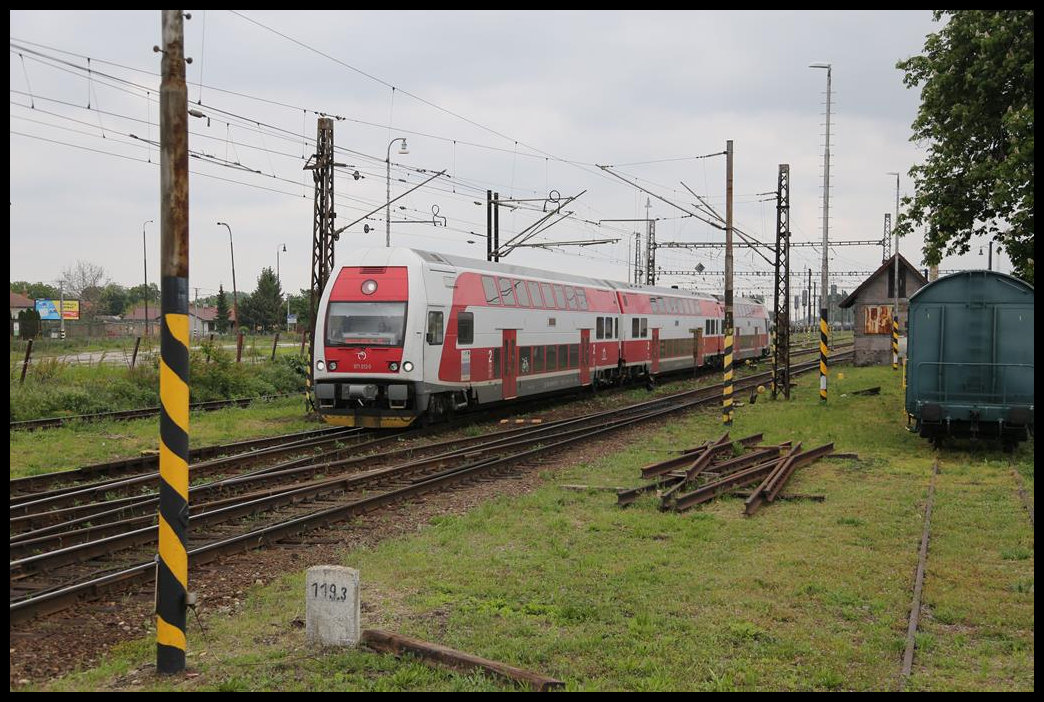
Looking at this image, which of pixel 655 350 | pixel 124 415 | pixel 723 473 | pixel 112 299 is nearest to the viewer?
pixel 723 473

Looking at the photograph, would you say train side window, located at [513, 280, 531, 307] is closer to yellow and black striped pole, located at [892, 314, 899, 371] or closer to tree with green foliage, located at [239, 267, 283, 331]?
yellow and black striped pole, located at [892, 314, 899, 371]

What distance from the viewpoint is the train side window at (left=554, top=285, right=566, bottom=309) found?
25219mm

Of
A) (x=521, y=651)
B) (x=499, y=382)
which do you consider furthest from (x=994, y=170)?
(x=521, y=651)

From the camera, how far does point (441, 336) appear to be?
1939 cm

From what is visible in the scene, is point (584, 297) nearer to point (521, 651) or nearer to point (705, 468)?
point (705, 468)

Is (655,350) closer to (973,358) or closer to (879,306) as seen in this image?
(879,306)

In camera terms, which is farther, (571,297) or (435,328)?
(571,297)

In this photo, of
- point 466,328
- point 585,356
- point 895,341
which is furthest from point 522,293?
point 895,341

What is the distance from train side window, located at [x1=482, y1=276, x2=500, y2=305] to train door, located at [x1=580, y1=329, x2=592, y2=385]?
579 cm

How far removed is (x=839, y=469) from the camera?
51.0 ft

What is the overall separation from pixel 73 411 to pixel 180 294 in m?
17.8

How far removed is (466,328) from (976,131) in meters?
11.5

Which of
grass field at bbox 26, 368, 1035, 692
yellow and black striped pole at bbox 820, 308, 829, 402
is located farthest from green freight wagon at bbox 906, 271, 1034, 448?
yellow and black striped pole at bbox 820, 308, 829, 402

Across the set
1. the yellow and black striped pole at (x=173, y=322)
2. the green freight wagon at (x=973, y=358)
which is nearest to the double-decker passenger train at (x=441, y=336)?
the green freight wagon at (x=973, y=358)
